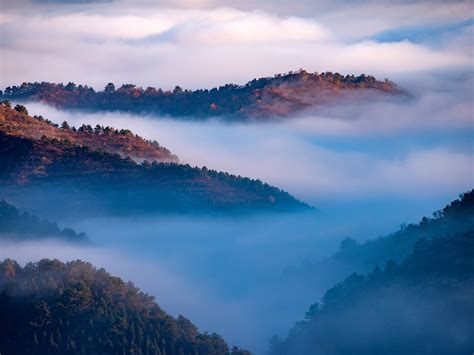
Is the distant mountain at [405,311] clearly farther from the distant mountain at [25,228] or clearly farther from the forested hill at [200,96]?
the forested hill at [200,96]

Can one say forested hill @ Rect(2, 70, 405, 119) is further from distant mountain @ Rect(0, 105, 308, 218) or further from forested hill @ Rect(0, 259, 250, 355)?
forested hill @ Rect(0, 259, 250, 355)

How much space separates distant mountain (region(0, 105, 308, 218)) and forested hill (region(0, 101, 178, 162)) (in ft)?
1.27

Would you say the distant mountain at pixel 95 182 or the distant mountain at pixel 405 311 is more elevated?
the distant mountain at pixel 95 182

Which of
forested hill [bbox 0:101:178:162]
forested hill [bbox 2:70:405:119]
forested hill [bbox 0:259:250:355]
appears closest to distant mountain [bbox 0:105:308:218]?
forested hill [bbox 0:101:178:162]

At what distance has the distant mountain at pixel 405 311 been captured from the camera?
215ft

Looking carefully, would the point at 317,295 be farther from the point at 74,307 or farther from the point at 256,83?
the point at 256,83

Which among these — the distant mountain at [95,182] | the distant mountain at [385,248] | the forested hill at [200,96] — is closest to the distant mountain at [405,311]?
the distant mountain at [385,248]

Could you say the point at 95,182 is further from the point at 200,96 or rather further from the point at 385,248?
the point at 200,96

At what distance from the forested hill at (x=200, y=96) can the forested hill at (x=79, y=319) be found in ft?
369

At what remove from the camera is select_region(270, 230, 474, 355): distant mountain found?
65.4 metres

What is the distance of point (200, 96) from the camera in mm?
193125

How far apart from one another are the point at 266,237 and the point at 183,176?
11.3 metres

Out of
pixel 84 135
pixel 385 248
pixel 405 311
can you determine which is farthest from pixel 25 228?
pixel 84 135

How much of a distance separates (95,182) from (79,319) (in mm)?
50710
